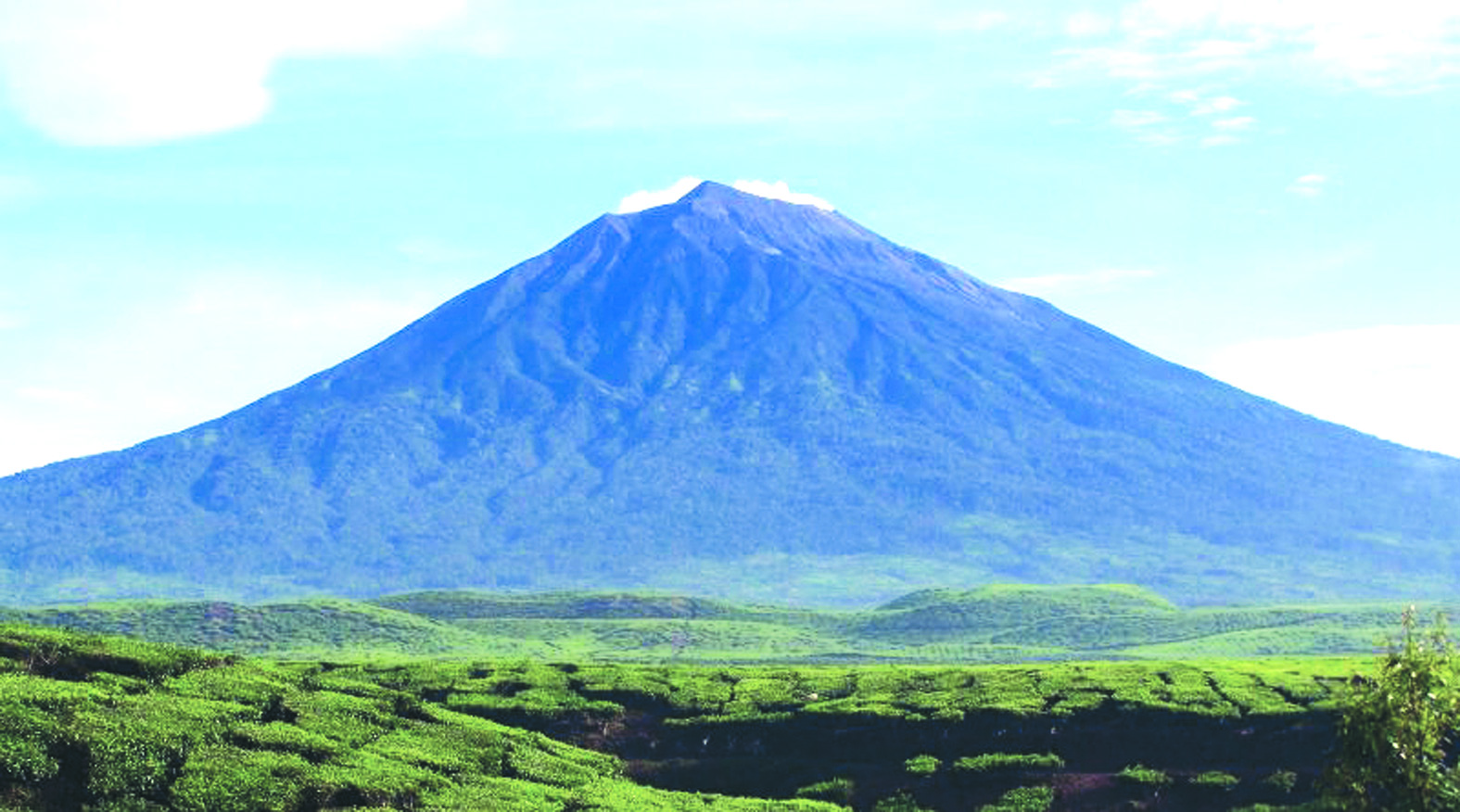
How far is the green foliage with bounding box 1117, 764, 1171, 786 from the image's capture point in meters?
57.9

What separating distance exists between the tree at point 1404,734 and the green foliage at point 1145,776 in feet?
90.8

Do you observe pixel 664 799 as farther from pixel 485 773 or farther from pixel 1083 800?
pixel 1083 800

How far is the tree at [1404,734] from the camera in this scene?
29562 millimetres

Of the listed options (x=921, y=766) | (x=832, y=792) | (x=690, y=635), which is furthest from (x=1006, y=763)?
(x=690, y=635)

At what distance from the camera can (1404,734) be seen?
29.6 meters

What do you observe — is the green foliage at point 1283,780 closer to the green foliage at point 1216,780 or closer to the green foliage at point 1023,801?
the green foliage at point 1216,780

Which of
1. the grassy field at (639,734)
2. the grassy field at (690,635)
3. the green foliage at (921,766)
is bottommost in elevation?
the grassy field at (690,635)

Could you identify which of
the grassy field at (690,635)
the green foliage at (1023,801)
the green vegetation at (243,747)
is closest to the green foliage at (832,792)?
the green foliage at (1023,801)

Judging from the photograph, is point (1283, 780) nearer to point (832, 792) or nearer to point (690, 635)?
point (832, 792)

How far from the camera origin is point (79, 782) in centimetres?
4184

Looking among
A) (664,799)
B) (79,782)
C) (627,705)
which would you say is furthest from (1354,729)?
(627,705)

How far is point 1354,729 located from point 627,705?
44391mm

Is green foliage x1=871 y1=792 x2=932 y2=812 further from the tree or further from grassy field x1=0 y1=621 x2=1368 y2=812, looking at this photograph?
the tree

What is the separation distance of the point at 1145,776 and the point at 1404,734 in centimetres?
2980
